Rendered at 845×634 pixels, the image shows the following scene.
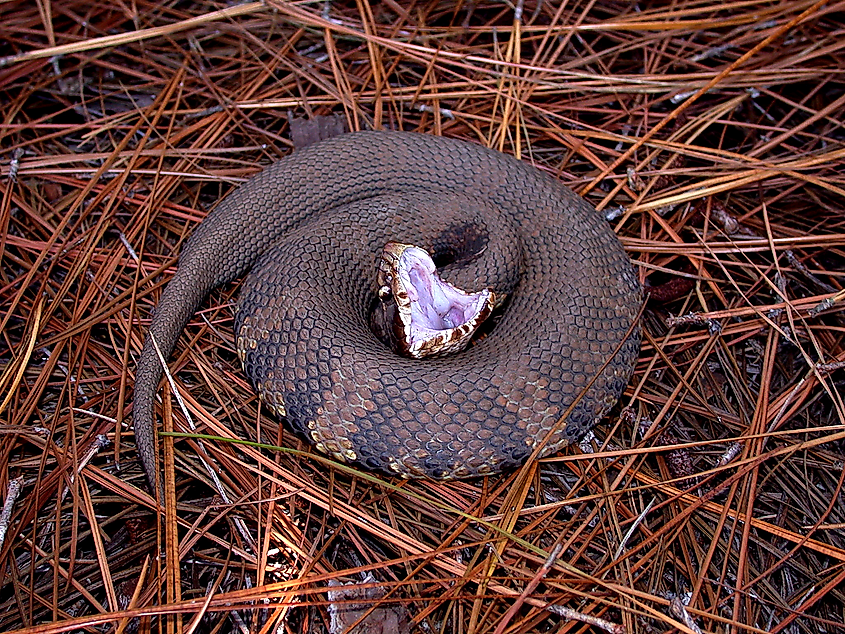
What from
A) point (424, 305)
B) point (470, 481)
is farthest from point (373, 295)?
point (470, 481)

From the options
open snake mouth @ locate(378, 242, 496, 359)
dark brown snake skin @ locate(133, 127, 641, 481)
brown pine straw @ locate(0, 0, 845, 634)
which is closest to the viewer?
brown pine straw @ locate(0, 0, 845, 634)

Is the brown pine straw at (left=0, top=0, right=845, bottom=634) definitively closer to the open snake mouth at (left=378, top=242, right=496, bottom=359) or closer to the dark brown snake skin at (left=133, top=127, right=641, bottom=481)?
the dark brown snake skin at (left=133, top=127, right=641, bottom=481)

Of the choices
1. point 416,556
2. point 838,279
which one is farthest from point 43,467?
point 838,279

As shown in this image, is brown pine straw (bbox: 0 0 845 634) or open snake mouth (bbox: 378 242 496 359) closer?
brown pine straw (bbox: 0 0 845 634)

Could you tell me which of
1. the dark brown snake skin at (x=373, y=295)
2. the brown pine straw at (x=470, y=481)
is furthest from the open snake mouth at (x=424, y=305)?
the brown pine straw at (x=470, y=481)

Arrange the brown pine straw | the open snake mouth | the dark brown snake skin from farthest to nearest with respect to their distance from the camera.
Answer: the open snake mouth < the dark brown snake skin < the brown pine straw

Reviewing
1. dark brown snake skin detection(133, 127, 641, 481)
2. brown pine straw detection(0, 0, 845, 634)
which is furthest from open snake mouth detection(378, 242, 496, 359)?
brown pine straw detection(0, 0, 845, 634)
